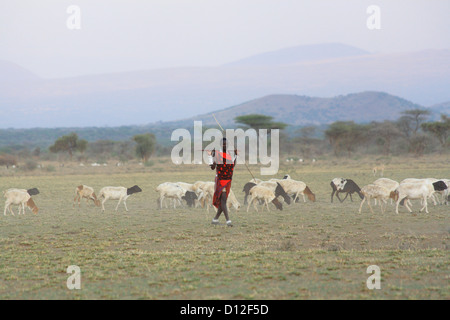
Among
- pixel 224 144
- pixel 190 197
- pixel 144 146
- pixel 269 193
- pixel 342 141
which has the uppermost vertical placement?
pixel 342 141

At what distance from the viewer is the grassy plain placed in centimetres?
732

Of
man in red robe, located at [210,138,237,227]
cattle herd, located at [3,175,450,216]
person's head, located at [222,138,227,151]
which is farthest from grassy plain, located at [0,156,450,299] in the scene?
person's head, located at [222,138,227,151]

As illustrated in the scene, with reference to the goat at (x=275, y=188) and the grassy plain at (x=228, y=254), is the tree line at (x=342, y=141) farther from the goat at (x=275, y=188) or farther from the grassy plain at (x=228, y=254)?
the grassy plain at (x=228, y=254)

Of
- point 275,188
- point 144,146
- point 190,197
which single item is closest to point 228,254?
point 190,197

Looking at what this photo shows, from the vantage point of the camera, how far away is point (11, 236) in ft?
41.6

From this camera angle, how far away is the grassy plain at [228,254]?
7324 millimetres

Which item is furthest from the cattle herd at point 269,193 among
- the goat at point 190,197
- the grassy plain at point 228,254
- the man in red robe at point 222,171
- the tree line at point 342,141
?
the tree line at point 342,141

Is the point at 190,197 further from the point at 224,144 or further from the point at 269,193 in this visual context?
the point at 224,144

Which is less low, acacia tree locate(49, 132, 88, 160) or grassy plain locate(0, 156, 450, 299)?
acacia tree locate(49, 132, 88, 160)

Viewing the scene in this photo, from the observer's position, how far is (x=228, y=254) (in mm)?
9828

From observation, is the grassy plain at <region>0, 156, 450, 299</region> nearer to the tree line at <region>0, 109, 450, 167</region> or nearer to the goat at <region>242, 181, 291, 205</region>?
the goat at <region>242, 181, 291, 205</region>

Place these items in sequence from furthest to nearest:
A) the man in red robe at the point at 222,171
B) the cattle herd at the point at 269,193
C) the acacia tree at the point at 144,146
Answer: the acacia tree at the point at 144,146, the cattle herd at the point at 269,193, the man in red robe at the point at 222,171
